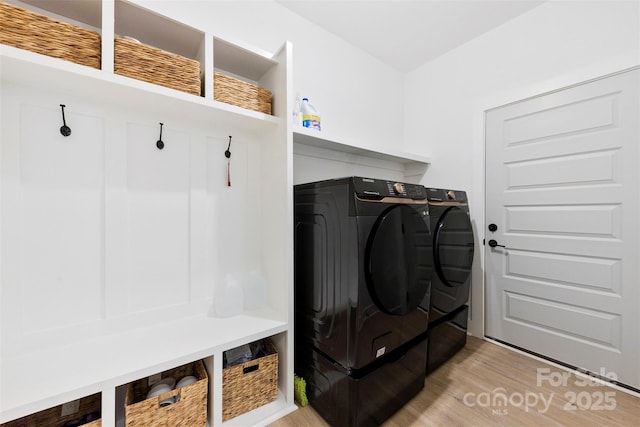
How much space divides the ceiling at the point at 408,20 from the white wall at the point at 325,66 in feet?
0.37

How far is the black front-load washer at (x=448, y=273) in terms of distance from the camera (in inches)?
72.1

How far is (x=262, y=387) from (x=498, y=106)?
2.77 m

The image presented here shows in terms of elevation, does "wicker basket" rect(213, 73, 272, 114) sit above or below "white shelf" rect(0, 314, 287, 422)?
above

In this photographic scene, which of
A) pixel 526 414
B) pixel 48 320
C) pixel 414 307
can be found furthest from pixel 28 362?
pixel 526 414

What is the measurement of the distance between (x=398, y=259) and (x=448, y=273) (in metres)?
0.77

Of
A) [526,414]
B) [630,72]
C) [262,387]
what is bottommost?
[526,414]

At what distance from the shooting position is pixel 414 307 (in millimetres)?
1482

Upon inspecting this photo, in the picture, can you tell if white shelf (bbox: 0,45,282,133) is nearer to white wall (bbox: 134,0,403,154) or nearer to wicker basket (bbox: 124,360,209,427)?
white wall (bbox: 134,0,403,154)

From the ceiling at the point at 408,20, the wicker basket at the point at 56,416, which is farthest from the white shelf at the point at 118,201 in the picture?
the ceiling at the point at 408,20

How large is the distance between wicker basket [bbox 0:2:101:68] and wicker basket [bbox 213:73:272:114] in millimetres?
504

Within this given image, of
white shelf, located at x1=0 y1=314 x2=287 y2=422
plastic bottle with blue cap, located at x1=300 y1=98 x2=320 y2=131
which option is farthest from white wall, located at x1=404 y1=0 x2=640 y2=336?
white shelf, located at x1=0 y1=314 x2=287 y2=422

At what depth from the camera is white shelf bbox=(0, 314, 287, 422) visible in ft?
3.01

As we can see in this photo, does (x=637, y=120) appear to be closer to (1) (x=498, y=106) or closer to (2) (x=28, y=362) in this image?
(1) (x=498, y=106)

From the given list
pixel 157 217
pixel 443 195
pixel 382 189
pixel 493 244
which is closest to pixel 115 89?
pixel 157 217
